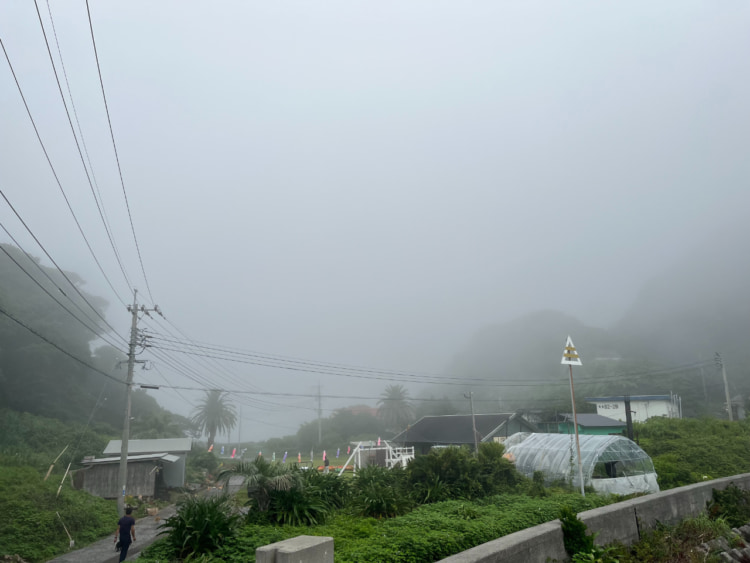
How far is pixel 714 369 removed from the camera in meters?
132

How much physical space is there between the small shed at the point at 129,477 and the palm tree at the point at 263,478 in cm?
1871

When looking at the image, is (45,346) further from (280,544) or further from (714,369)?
(714,369)

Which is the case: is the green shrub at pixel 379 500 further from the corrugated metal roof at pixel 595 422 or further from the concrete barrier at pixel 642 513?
the corrugated metal roof at pixel 595 422

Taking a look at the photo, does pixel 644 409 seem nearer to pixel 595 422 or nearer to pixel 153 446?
pixel 595 422

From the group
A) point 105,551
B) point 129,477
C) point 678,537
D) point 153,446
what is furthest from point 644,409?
point 105,551

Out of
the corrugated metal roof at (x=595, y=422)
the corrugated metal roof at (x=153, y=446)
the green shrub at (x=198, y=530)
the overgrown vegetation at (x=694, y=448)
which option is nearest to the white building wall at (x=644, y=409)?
the corrugated metal roof at (x=595, y=422)

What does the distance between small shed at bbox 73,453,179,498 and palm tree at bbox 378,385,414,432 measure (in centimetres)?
6340

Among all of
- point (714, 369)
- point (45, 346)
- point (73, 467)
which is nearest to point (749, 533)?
point (73, 467)

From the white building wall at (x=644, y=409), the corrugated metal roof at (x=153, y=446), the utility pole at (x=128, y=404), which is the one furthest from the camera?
the white building wall at (x=644, y=409)

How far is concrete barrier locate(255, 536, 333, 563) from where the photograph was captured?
19.8ft

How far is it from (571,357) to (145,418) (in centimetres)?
5957

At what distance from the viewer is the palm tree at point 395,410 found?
92938 millimetres

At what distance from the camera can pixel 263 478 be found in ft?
39.4

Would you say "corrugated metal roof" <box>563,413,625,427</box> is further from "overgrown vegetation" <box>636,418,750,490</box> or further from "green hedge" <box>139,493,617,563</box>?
"green hedge" <box>139,493,617,563</box>
